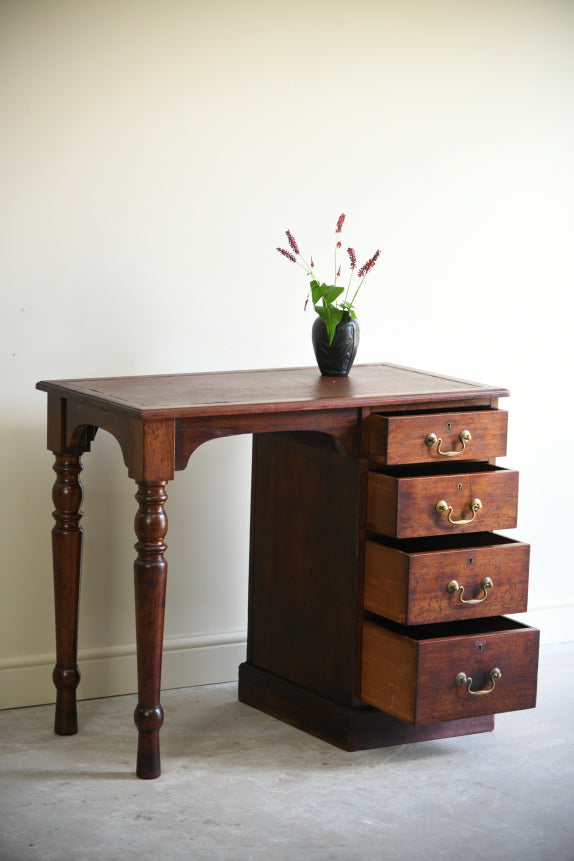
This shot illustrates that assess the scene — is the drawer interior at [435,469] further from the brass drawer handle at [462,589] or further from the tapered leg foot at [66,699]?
the tapered leg foot at [66,699]

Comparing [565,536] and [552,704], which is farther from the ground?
[565,536]

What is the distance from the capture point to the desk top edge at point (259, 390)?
94.3 inches

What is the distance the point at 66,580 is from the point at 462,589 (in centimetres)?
90

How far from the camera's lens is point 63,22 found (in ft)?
9.17

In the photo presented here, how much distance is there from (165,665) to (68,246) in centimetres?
111

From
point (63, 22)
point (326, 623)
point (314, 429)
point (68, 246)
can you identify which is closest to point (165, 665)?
point (326, 623)

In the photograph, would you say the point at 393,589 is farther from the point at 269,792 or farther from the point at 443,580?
the point at 269,792

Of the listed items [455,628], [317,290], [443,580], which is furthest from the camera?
[317,290]

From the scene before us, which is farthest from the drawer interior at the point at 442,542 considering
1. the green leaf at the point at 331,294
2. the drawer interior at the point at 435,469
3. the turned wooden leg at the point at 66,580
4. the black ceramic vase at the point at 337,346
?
the turned wooden leg at the point at 66,580

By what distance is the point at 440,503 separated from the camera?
2545 mm

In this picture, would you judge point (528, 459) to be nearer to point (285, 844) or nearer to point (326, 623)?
point (326, 623)

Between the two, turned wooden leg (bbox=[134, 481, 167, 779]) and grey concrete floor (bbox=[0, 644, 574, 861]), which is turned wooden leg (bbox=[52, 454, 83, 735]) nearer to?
grey concrete floor (bbox=[0, 644, 574, 861])

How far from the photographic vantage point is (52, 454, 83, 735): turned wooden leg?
267cm

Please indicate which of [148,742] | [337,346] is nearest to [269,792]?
[148,742]
